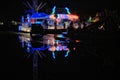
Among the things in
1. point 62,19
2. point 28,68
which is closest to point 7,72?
point 28,68

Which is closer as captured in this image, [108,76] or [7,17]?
[108,76]

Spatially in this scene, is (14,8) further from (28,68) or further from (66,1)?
(28,68)

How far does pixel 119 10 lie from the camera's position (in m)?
35.5

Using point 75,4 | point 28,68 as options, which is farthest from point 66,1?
point 28,68

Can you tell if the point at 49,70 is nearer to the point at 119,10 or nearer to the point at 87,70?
the point at 87,70

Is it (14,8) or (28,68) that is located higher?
(14,8)

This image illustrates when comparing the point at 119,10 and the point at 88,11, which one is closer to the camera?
the point at 119,10

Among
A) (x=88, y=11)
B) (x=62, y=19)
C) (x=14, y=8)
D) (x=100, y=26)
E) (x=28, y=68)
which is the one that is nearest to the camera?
(x=28, y=68)

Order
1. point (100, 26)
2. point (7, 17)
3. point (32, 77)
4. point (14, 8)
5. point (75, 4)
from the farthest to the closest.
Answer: point (7, 17) < point (14, 8) < point (75, 4) < point (100, 26) < point (32, 77)

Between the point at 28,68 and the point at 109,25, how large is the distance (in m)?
22.3

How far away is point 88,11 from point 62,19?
11154mm

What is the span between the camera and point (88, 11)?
6041 cm

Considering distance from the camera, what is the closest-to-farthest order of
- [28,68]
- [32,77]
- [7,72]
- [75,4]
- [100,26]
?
1. [32,77]
2. [7,72]
3. [28,68]
4. [100,26]
5. [75,4]

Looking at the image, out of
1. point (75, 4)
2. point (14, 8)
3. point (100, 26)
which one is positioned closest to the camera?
point (100, 26)
